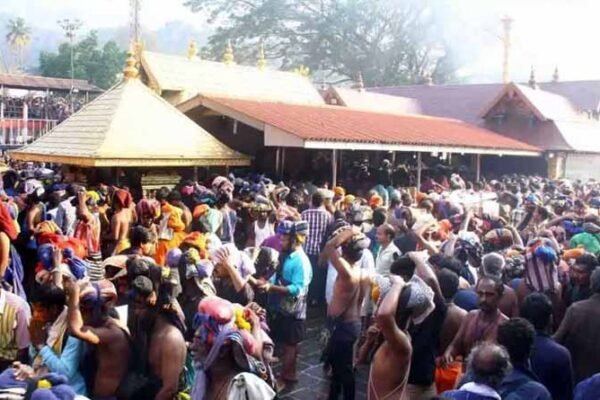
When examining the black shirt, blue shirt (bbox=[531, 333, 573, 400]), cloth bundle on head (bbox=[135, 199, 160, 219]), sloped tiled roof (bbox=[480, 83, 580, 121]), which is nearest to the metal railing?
sloped tiled roof (bbox=[480, 83, 580, 121])

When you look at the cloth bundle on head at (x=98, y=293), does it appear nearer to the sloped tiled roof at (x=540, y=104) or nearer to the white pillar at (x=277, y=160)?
the white pillar at (x=277, y=160)

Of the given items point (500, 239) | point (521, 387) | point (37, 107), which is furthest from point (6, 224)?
point (37, 107)

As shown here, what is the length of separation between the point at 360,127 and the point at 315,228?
6708 millimetres

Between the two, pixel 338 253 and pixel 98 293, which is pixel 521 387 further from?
pixel 98 293

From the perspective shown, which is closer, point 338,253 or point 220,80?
point 338,253

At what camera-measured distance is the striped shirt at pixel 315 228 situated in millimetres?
7609

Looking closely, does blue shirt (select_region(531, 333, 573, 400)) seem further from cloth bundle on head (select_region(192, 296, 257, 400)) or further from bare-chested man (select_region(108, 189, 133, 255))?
bare-chested man (select_region(108, 189, 133, 255))

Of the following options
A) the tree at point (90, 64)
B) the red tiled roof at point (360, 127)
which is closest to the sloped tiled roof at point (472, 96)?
the red tiled roof at point (360, 127)

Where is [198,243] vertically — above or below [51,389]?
above

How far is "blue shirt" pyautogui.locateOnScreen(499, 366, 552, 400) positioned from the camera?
3.13m

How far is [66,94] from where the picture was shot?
39344 millimetres

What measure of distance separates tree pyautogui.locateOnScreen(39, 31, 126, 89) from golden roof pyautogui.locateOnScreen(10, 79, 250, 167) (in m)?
36.2

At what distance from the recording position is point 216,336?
10.7ft

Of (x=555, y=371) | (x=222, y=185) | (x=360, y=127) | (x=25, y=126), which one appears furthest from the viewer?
(x=25, y=126)
